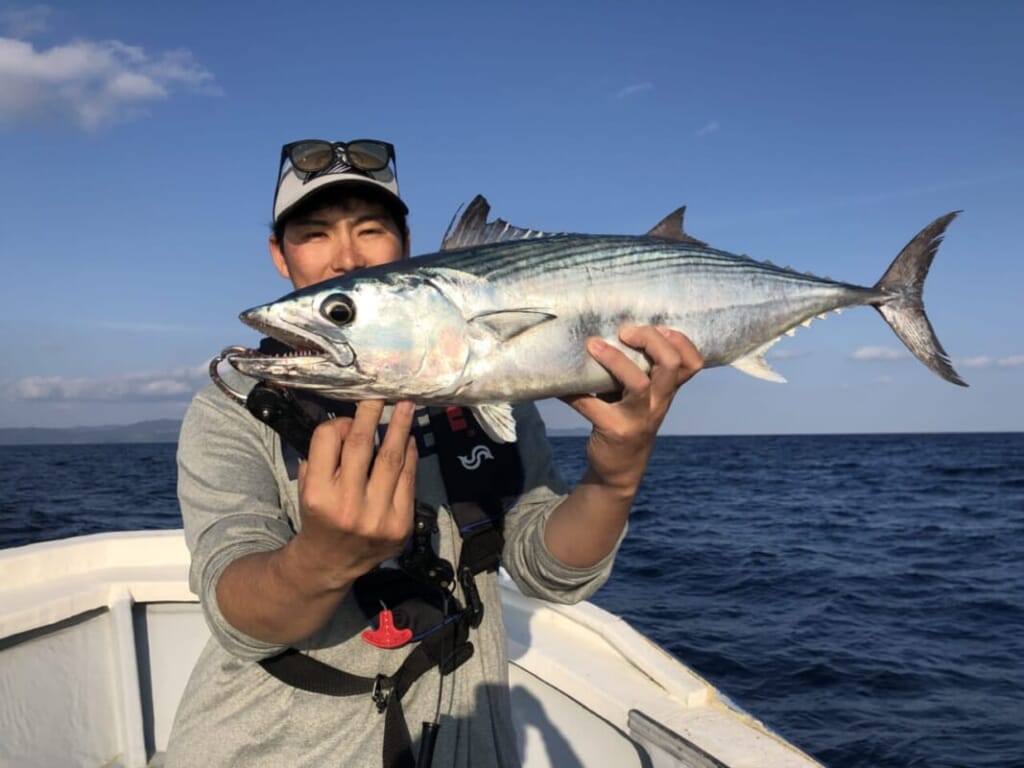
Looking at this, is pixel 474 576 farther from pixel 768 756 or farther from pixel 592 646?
pixel 592 646

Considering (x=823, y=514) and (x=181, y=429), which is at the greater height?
(x=181, y=429)

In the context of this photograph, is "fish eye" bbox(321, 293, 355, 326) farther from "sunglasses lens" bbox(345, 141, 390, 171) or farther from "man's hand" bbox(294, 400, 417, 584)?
"sunglasses lens" bbox(345, 141, 390, 171)

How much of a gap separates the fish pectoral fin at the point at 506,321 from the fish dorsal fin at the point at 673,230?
0.90 meters

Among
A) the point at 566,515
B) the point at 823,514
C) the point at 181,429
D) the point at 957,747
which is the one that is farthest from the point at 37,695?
the point at 823,514

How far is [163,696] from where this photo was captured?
19.2ft

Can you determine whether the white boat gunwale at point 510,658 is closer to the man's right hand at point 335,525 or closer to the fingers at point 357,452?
the man's right hand at point 335,525

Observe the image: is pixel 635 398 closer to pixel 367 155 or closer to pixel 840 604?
pixel 367 155

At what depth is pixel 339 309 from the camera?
8.71 ft

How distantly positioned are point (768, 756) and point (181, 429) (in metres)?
2.94

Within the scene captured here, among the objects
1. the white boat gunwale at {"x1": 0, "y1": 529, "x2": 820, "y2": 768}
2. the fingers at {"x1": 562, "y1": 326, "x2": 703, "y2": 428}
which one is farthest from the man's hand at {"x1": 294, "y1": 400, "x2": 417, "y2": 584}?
the white boat gunwale at {"x1": 0, "y1": 529, "x2": 820, "y2": 768}

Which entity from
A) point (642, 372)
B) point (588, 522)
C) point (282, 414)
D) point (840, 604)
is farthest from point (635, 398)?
point (840, 604)

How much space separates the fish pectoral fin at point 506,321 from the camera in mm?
2791

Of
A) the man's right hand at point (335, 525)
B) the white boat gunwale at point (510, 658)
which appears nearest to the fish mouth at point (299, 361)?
the man's right hand at point (335, 525)

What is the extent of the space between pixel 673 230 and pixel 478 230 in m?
0.96
